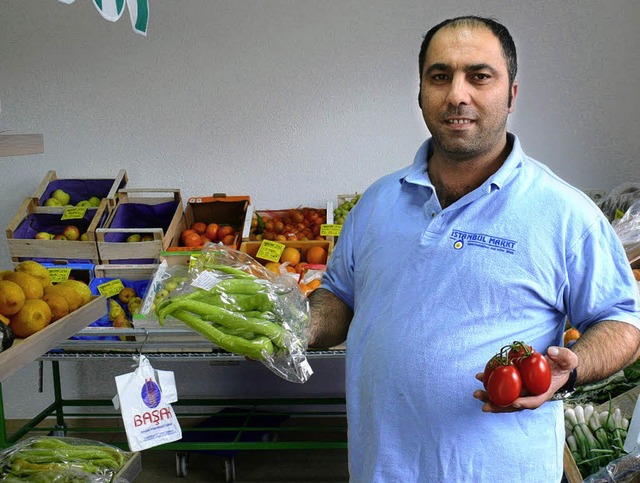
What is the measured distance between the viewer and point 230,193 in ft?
14.8

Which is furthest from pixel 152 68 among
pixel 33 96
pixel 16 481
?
pixel 16 481

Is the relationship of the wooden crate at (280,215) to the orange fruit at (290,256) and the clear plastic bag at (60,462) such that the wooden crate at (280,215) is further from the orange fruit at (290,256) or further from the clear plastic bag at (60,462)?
the clear plastic bag at (60,462)

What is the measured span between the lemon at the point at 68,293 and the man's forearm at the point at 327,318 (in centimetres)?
70

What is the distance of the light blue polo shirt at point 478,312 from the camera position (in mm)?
1525

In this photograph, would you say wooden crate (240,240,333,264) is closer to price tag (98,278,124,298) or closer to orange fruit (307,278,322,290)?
orange fruit (307,278,322,290)

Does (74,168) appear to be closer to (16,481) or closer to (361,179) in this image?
(361,179)

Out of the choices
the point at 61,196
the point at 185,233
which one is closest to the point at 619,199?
the point at 185,233

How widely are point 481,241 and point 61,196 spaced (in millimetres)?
3249

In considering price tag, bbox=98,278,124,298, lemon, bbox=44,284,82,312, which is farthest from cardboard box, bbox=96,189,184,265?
lemon, bbox=44,284,82,312

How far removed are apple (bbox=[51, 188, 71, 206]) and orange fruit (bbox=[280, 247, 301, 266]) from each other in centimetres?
142

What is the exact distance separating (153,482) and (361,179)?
223cm

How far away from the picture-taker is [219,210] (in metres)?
4.30

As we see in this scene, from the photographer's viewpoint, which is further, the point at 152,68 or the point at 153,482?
the point at 152,68

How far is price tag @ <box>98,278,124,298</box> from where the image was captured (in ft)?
12.2
